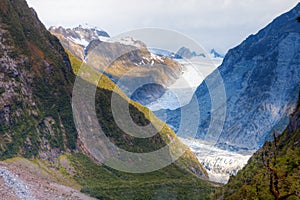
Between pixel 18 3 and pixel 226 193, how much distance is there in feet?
391

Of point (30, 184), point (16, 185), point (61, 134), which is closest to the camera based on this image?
point (16, 185)

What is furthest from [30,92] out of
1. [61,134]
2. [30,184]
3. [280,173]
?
[280,173]

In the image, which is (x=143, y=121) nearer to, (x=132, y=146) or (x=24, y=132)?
(x=132, y=146)

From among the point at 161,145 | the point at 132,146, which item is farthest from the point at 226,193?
the point at 161,145

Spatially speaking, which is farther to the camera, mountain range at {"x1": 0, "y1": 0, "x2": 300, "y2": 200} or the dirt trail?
mountain range at {"x1": 0, "y1": 0, "x2": 300, "y2": 200}

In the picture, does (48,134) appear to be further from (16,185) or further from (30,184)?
(16,185)

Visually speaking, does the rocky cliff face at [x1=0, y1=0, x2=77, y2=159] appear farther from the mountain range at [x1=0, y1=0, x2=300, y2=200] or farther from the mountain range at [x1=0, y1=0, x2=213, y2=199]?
Answer: the mountain range at [x1=0, y1=0, x2=300, y2=200]

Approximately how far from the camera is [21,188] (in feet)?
269

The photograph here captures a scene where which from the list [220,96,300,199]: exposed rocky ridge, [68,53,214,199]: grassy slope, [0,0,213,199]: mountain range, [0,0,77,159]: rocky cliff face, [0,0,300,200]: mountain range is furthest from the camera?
[0,0,77,159]: rocky cliff face

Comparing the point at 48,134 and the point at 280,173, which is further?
the point at 48,134

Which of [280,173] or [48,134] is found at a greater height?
[280,173]

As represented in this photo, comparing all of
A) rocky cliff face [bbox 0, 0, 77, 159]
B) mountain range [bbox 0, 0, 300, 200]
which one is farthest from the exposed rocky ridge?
rocky cliff face [bbox 0, 0, 77, 159]

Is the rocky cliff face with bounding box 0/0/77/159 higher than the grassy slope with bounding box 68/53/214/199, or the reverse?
the rocky cliff face with bounding box 0/0/77/159

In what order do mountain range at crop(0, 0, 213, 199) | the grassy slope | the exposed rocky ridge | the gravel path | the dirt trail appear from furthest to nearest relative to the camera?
the grassy slope, mountain range at crop(0, 0, 213, 199), the dirt trail, the gravel path, the exposed rocky ridge
